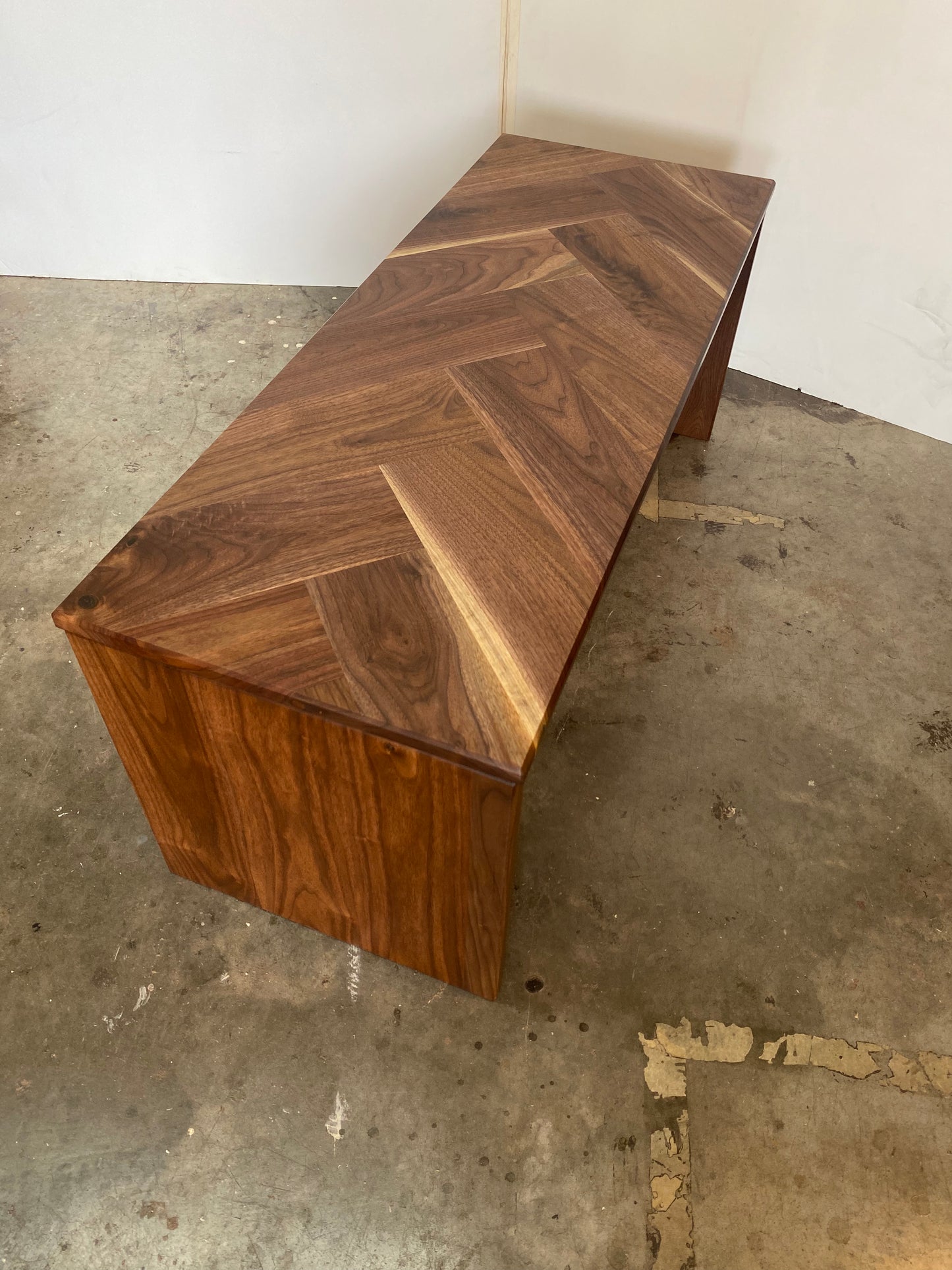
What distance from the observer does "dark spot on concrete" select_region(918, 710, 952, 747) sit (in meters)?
1.38

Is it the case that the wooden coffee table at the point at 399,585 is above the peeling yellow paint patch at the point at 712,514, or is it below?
above

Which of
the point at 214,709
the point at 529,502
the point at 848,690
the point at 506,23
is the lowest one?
the point at 848,690

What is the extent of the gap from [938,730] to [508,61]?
1486 mm

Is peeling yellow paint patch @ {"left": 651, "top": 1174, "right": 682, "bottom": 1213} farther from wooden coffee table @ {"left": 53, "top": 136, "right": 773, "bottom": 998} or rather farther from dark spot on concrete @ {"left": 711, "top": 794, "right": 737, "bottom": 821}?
dark spot on concrete @ {"left": 711, "top": 794, "right": 737, "bottom": 821}

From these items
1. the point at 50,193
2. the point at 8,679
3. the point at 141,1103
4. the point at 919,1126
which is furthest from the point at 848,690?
the point at 50,193

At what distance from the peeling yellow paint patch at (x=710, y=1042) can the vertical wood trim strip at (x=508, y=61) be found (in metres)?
A: 1.73

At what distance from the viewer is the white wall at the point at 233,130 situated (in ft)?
5.98

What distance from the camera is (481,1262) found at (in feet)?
3.11

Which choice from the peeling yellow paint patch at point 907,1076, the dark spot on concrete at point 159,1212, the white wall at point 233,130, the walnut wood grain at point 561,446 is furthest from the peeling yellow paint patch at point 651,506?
the dark spot on concrete at point 159,1212

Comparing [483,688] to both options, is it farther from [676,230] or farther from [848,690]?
[676,230]

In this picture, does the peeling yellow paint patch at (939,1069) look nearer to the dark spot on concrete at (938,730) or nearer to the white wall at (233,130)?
the dark spot on concrete at (938,730)

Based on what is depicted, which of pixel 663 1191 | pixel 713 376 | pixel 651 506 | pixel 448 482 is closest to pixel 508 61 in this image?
pixel 713 376

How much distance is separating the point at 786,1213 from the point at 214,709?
81cm

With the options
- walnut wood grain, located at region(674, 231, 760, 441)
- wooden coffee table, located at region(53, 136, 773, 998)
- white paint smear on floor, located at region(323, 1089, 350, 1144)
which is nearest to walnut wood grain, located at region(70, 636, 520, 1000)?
wooden coffee table, located at region(53, 136, 773, 998)
